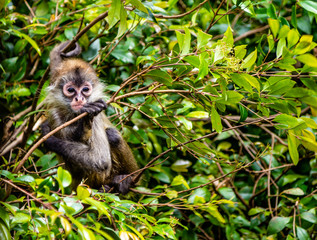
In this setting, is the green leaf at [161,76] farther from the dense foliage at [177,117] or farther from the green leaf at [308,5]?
the green leaf at [308,5]

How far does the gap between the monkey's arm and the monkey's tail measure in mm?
731

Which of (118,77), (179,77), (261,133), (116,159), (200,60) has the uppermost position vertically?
(200,60)

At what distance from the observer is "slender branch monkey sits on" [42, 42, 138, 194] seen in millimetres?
4320

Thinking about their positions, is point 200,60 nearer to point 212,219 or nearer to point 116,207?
point 116,207

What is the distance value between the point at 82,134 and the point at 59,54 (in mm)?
1021

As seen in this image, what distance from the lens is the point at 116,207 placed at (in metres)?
2.95

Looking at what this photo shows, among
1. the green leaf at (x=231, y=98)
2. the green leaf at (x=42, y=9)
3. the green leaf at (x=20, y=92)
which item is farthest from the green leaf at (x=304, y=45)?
the green leaf at (x=42, y=9)

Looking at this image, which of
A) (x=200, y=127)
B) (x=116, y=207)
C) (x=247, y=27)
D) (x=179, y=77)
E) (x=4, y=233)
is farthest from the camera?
(x=247, y=27)

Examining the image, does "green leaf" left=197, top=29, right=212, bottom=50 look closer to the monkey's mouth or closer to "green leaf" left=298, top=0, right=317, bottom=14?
"green leaf" left=298, top=0, right=317, bottom=14

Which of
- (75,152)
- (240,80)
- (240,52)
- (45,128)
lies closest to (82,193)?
(240,80)

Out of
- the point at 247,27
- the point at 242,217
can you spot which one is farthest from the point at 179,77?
the point at 247,27

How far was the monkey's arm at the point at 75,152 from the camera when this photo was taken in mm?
4234

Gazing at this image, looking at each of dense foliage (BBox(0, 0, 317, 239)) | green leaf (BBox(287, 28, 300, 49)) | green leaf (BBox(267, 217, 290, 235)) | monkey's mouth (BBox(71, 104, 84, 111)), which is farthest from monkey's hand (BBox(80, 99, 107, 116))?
green leaf (BBox(267, 217, 290, 235))

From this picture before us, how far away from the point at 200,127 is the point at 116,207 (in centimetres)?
263
